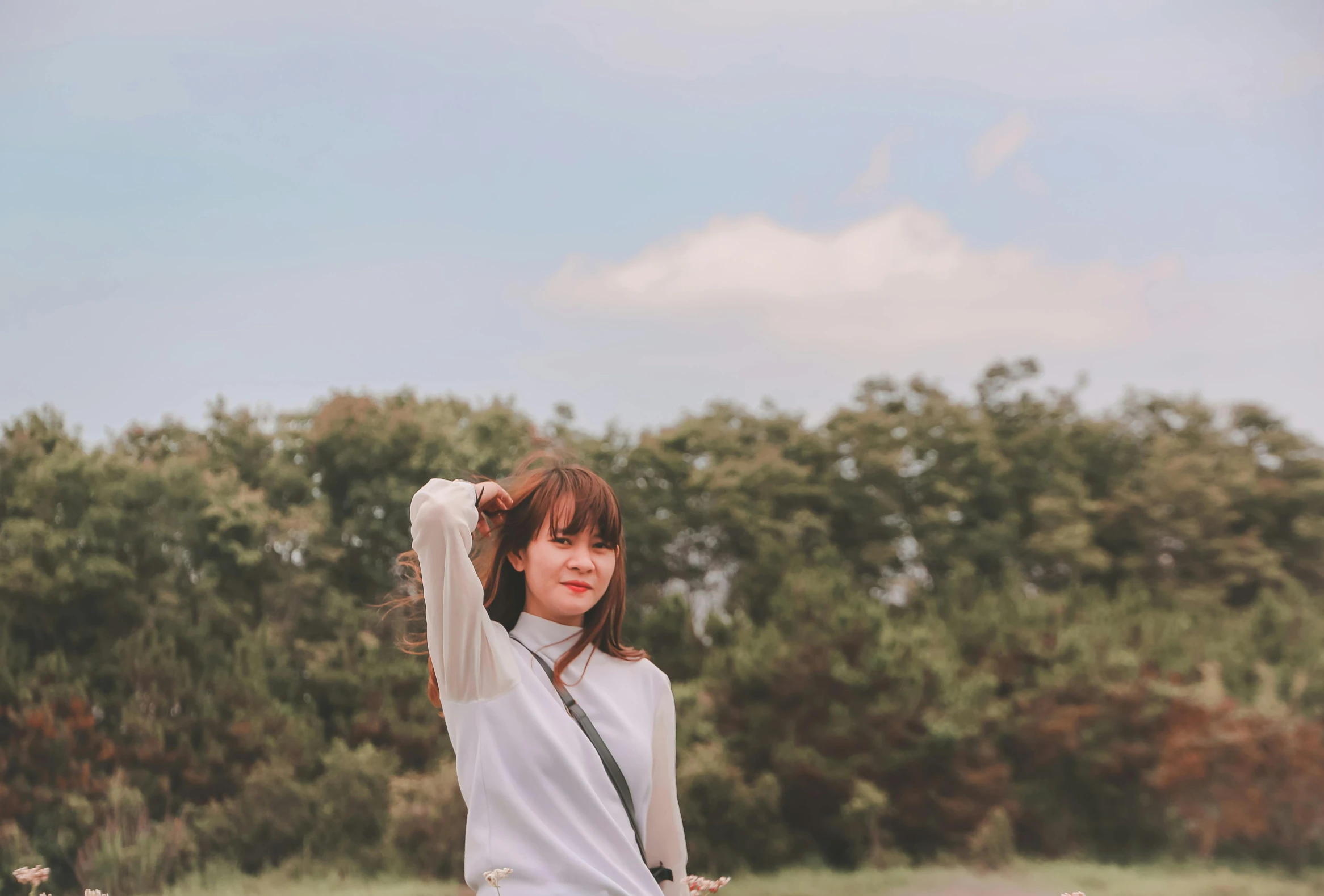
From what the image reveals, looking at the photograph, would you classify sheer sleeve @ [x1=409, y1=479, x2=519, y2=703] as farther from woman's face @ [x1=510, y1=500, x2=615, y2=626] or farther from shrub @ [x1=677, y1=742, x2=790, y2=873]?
shrub @ [x1=677, y1=742, x2=790, y2=873]

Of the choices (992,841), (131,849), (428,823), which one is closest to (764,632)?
(992,841)

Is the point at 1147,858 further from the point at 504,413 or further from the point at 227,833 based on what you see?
the point at 227,833

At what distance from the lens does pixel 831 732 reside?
6969mm

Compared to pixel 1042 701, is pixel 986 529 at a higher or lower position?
higher

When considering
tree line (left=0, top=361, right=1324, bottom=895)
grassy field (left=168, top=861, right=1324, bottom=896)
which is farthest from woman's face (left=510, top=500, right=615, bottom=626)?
grassy field (left=168, top=861, right=1324, bottom=896)

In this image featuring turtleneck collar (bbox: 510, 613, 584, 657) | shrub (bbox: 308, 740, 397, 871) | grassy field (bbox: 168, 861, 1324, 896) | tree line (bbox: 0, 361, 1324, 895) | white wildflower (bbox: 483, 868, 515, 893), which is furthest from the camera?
grassy field (bbox: 168, 861, 1324, 896)

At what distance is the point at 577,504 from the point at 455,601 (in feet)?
0.95

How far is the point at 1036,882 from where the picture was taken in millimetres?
7113

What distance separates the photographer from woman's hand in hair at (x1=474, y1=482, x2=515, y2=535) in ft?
4.66

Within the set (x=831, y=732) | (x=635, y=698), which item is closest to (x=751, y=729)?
(x=831, y=732)

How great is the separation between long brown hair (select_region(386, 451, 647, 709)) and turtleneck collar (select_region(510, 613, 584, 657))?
1 cm

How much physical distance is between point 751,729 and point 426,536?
6.01 meters

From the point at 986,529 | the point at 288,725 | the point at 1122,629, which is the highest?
the point at 986,529

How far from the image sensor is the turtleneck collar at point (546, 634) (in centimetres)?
153
